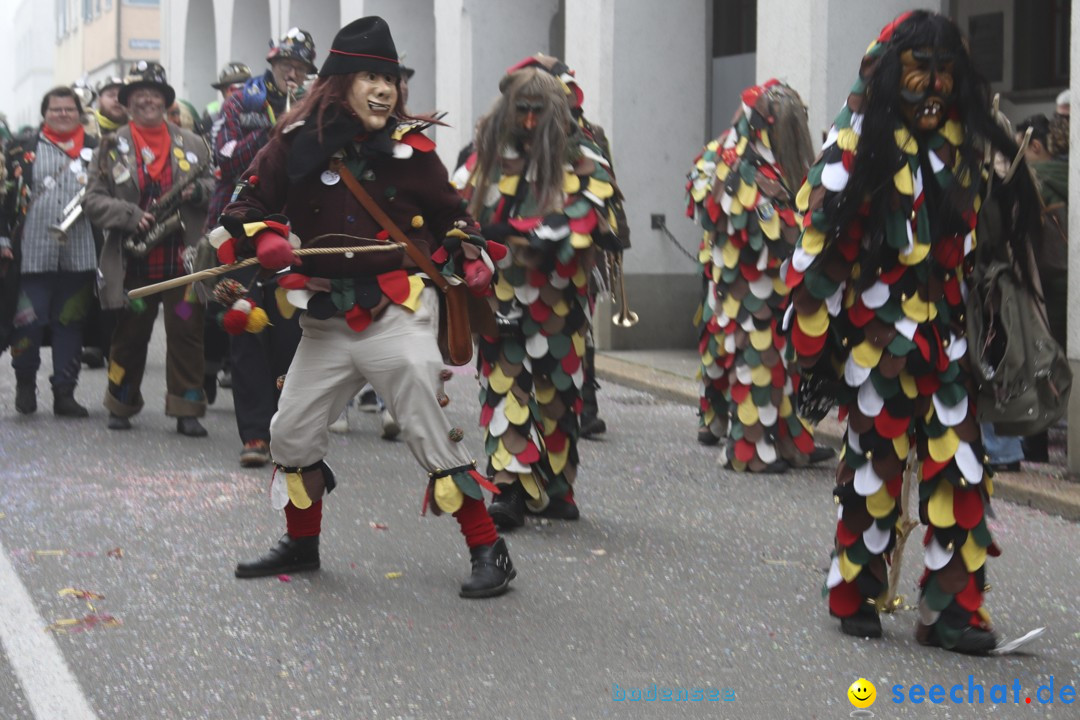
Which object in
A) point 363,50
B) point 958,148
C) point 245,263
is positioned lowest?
point 245,263

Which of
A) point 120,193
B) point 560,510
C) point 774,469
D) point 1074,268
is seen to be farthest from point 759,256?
point 120,193

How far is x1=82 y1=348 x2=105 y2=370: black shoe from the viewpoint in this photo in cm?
1270

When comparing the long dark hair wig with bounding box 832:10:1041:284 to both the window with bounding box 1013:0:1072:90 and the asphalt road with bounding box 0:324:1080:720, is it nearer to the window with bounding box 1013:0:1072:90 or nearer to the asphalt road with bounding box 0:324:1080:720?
the asphalt road with bounding box 0:324:1080:720

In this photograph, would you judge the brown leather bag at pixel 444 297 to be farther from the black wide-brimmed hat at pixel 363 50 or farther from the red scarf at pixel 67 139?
the red scarf at pixel 67 139

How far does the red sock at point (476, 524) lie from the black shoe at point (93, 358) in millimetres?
7721

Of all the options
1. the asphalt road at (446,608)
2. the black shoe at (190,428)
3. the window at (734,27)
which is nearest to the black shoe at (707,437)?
the asphalt road at (446,608)

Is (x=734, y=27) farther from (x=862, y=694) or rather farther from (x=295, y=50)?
(x=862, y=694)

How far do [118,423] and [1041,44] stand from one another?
23.4 ft

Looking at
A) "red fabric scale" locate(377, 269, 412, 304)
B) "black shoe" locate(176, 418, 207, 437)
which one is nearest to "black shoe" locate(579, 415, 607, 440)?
"black shoe" locate(176, 418, 207, 437)

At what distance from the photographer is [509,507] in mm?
6684

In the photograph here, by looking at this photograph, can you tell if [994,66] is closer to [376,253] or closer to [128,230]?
[128,230]

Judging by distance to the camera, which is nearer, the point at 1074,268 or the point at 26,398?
the point at 1074,268

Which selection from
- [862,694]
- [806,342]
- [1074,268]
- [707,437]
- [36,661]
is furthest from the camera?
[707,437]

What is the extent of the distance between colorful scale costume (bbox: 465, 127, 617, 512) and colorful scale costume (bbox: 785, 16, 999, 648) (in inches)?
69.8
